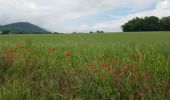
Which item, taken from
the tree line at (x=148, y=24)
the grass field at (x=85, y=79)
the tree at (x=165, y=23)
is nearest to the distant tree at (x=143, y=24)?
the tree line at (x=148, y=24)

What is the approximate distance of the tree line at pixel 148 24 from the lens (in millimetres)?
63344

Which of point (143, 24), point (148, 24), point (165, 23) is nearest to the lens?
point (165, 23)

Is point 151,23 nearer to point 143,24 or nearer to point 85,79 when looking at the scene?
point 143,24

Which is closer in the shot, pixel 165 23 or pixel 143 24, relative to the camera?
pixel 165 23

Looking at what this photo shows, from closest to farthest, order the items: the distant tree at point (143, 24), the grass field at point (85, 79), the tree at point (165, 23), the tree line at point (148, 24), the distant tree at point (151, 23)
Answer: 1. the grass field at point (85, 79)
2. the tree at point (165, 23)
3. the tree line at point (148, 24)
4. the distant tree at point (151, 23)
5. the distant tree at point (143, 24)

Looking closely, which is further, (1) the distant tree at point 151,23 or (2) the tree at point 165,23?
(1) the distant tree at point 151,23

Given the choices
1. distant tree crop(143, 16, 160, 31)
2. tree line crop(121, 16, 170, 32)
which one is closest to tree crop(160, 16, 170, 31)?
tree line crop(121, 16, 170, 32)

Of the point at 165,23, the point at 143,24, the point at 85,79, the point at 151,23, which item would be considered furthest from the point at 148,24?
the point at 85,79

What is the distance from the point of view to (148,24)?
6481cm

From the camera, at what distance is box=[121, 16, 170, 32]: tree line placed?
63.3m

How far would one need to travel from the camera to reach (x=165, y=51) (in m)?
5.73

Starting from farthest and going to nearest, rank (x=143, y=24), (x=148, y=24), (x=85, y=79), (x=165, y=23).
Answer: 1. (x=143, y=24)
2. (x=148, y=24)
3. (x=165, y=23)
4. (x=85, y=79)

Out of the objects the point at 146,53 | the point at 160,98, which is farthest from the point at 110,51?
the point at 160,98

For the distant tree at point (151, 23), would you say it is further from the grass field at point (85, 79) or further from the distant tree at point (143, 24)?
the grass field at point (85, 79)
